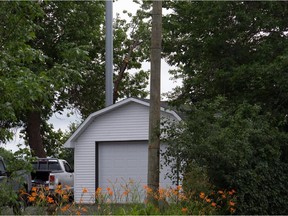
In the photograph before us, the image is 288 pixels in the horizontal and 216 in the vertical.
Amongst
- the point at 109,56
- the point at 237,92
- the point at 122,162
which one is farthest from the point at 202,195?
the point at 109,56

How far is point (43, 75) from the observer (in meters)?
13.0

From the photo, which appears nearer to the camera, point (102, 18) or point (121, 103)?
point (121, 103)

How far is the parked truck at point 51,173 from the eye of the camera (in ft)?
86.6

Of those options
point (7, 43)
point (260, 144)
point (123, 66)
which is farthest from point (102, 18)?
point (7, 43)

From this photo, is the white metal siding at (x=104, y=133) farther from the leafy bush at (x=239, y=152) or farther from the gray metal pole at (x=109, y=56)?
the leafy bush at (x=239, y=152)

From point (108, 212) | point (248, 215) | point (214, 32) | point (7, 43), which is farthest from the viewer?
point (214, 32)

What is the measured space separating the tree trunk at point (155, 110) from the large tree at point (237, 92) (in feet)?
2.01

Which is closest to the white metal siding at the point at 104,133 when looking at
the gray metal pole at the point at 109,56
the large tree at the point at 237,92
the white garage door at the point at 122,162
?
the white garage door at the point at 122,162

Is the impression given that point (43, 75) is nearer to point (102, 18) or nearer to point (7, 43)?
point (7, 43)

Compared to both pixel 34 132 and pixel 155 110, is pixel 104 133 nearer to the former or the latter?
pixel 34 132

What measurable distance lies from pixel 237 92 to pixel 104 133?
8.34 metres

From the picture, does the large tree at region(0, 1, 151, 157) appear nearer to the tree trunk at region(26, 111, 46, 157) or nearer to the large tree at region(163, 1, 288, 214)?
the tree trunk at region(26, 111, 46, 157)

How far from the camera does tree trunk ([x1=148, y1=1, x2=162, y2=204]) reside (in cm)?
1490

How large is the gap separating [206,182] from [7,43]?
5.34m
